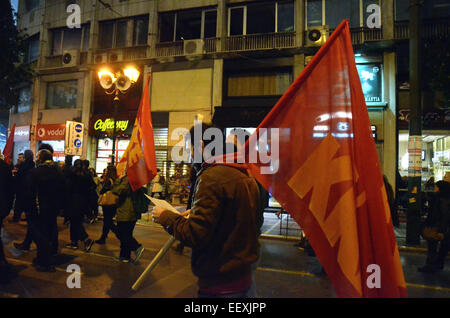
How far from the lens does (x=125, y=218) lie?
5773mm

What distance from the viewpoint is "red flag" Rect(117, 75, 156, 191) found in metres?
5.73

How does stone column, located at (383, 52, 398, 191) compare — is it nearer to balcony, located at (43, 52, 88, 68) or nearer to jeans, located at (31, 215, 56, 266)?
jeans, located at (31, 215, 56, 266)

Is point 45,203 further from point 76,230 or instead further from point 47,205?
point 76,230

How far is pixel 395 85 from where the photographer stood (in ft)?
48.5

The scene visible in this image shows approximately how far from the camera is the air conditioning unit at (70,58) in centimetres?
2070

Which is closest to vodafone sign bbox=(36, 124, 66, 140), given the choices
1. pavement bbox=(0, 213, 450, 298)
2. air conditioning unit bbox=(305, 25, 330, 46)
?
pavement bbox=(0, 213, 450, 298)

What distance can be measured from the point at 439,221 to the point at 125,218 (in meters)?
6.01

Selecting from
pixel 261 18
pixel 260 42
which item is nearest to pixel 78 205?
pixel 260 42

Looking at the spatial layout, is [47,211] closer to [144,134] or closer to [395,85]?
[144,134]

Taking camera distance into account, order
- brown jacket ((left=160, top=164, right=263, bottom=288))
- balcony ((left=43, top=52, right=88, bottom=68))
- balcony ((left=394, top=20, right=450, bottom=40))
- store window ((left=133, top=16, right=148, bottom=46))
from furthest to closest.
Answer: balcony ((left=43, top=52, right=88, bottom=68)) < store window ((left=133, top=16, right=148, bottom=46)) < balcony ((left=394, top=20, right=450, bottom=40)) < brown jacket ((left=160, top=164, right=263, bottom=288))

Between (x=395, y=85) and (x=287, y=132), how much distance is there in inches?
601

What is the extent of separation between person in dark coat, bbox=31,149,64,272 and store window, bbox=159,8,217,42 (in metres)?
14.8
